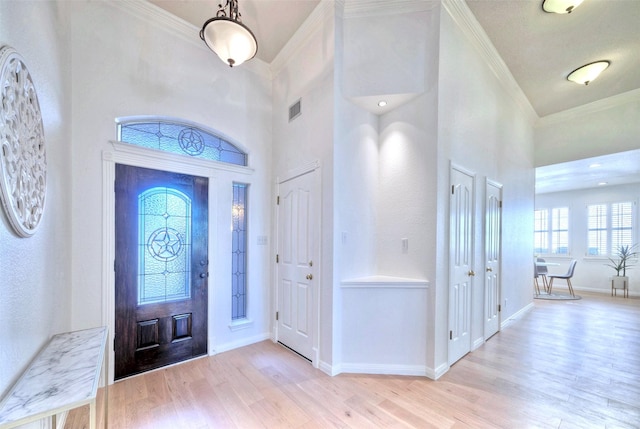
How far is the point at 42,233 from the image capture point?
5.37ft

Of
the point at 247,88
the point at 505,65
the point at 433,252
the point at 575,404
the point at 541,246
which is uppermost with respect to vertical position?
the point at 505,65

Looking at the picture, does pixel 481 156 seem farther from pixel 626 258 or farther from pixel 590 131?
pixel 626 258

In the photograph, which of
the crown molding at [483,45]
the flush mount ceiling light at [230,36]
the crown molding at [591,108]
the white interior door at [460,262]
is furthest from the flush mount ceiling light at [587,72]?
the flush mount ceiling light at [230,36]

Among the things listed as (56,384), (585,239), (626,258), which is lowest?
(626,258)

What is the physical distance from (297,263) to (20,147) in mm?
2442

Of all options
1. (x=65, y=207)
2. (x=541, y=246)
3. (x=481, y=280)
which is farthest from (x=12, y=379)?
(x=541, y=246)

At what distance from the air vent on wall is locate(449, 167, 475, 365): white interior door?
→ 1912 mm

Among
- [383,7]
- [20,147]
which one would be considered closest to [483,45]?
[383,7]

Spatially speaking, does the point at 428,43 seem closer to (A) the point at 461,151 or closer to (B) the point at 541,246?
(A) the point at 461,151

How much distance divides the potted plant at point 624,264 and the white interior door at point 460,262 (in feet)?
20.6

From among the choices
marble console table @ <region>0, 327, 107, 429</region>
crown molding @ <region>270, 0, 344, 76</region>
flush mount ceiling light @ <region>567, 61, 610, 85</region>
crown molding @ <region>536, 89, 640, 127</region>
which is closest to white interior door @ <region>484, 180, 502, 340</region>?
flush mount ceiling light @ <region>567, 61, 610, 85</region>

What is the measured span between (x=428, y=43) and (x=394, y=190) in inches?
60.5

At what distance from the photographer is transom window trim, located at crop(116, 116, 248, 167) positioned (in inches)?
108

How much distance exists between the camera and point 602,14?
290cm
